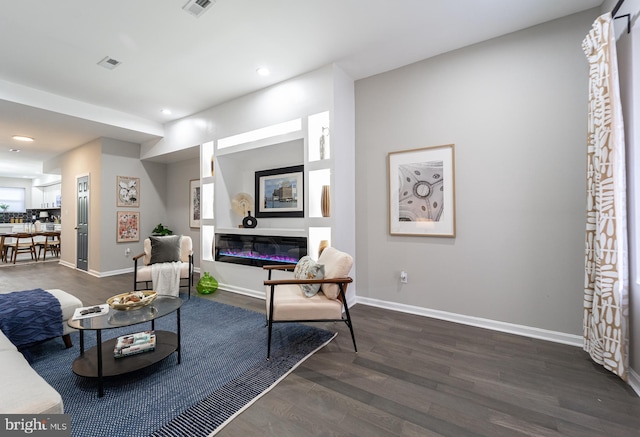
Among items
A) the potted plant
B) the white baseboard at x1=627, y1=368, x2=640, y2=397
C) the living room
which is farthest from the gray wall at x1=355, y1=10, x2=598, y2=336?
the potted plant

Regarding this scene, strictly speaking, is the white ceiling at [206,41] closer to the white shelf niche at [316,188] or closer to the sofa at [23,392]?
the white shelf niche at [316,188]

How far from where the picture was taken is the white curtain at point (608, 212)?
1910 mm

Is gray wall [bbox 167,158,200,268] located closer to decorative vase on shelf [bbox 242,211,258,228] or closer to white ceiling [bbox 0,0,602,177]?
white ceiling [bbox 0,0,602,177]

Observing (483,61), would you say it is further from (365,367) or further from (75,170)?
(75,170)

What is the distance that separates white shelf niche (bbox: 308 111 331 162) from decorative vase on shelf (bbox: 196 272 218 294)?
2.38 meters

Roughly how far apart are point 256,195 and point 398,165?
7.65ft

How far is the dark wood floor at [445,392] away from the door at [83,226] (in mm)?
6023

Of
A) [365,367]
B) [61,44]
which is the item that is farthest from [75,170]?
[365,367]

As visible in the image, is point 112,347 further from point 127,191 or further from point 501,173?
point 127,191

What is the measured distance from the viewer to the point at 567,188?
2.50 metres

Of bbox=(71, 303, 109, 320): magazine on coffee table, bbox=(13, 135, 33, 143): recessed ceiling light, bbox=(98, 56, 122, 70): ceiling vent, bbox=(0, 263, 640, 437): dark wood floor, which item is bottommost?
bbox=(0, 263, 640, 437): dark wood floor

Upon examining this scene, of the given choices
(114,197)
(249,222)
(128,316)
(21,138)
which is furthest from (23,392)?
(21,138)

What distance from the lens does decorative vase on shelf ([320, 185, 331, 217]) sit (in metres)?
3.30

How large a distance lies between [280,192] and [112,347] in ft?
8.91
